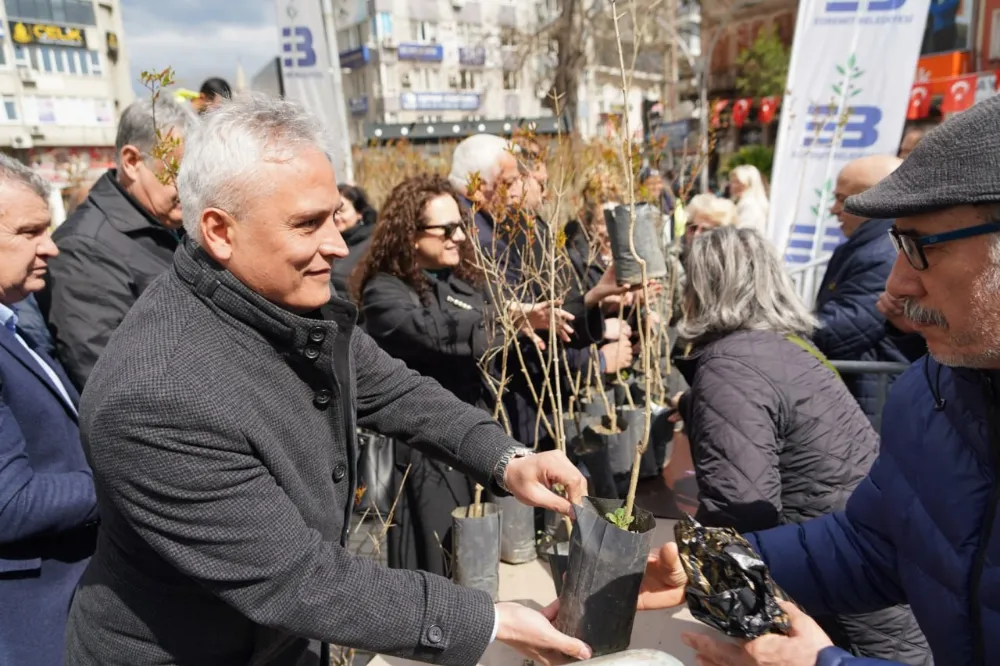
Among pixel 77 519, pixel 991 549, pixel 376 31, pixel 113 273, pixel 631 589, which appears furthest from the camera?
pixel 376 31

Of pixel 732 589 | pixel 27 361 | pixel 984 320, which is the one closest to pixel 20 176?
pixel 27 361

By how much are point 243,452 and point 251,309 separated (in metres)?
0.25

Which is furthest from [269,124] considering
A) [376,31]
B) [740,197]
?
[376,31]

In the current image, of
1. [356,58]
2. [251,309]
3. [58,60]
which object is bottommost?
[251,309]

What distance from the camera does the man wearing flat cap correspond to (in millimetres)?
1009

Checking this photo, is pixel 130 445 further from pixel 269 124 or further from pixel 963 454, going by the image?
pixel 963 454

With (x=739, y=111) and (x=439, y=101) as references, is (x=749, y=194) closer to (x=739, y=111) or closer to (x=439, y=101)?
(x=739, y=111)

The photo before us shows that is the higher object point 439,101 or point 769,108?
point 439,101

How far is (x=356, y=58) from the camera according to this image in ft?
132

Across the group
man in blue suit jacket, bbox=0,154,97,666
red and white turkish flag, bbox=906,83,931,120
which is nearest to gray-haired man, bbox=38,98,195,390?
man in blue suit jacket, bbox=0,154,97,666

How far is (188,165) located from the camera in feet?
3.91

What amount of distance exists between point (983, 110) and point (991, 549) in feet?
2.30

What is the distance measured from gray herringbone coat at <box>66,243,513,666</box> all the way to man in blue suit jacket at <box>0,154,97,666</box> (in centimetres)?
33

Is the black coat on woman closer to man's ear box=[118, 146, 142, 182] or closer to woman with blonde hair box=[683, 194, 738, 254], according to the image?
man's ear box=[118, 146, 142, 182]
